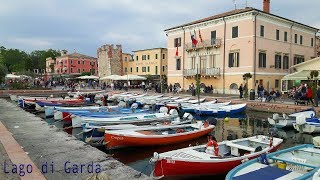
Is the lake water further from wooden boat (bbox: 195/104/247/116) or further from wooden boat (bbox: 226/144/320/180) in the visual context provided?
wooden boat (bbox: 226/144/320/180)

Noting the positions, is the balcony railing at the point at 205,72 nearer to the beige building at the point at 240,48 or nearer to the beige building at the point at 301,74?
the beige building at the point at 240,48

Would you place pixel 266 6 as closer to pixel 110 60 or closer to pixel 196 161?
pixel 196 161

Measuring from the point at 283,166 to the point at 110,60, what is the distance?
6219cm

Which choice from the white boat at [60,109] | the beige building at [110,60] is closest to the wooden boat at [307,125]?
the white boat at [60,109]

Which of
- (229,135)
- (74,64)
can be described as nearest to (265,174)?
(229,135)

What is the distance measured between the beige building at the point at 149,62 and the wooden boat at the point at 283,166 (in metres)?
53.4

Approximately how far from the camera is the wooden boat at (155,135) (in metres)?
13.8

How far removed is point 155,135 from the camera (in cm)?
1442

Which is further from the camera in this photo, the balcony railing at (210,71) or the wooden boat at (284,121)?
the balcony railing at (210,71)

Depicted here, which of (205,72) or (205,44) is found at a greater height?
(205,44)

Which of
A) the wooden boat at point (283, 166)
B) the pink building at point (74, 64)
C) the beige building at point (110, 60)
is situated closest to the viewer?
the wooden boat at point (283, 166)

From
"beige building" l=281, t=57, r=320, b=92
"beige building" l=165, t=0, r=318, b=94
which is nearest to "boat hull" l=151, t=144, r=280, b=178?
"beige building" l=281, t=57, r=320, b=92

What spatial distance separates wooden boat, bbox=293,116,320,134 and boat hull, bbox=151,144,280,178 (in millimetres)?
10369

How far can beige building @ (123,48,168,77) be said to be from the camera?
63.4 m
